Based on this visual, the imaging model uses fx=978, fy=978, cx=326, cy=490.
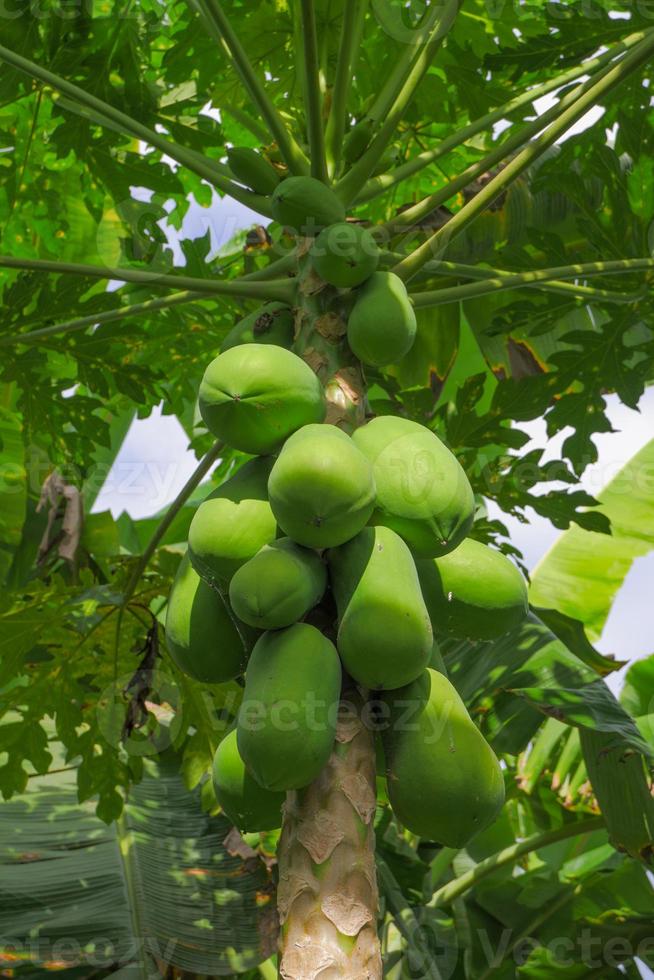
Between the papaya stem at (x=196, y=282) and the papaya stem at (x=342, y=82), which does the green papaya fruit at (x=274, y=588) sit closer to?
the papaya stem at (x=196, y=282)

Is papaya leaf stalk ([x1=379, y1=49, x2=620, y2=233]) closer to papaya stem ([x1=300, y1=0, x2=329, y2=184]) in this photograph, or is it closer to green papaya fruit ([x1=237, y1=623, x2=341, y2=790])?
papaya stem ([x1=300, y1=0, x2=329, y2=184])

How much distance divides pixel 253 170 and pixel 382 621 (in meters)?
1.07

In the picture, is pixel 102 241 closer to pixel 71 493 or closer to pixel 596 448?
pixel 71 493

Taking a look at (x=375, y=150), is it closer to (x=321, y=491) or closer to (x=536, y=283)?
(x=536, y=283)

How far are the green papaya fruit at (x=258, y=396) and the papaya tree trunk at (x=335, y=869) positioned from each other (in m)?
0.40

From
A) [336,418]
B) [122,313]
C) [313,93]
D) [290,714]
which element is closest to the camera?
[290,714]

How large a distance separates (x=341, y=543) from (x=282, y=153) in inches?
36.5

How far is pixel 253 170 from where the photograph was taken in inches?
74.4

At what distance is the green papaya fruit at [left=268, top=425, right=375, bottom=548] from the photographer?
123 cm

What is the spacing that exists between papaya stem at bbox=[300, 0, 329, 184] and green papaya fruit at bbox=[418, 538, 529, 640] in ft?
2.81

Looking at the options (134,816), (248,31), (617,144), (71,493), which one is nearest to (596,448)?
(617,144)

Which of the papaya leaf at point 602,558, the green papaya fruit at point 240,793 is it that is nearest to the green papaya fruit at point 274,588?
the green papaya fruit at point 240,793

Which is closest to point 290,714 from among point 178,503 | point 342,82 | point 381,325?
point 381,325

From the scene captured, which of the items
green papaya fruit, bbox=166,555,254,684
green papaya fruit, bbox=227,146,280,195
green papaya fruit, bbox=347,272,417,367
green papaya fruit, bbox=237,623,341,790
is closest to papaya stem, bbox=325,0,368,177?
green papaya fruit, bbox=227,146,280,195
